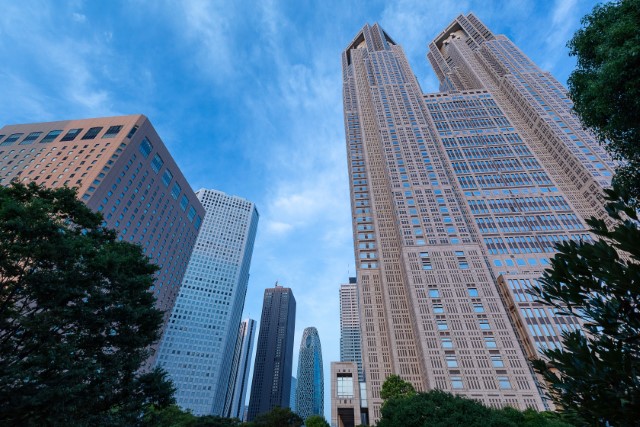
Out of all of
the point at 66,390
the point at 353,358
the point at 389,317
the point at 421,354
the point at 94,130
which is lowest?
the point at 66,390

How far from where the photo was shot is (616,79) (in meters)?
13.2

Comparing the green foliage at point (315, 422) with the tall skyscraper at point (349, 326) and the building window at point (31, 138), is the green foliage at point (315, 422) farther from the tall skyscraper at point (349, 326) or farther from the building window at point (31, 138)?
the tall skyscraper at point (349, 326)

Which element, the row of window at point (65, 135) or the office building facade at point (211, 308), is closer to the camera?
the row of window at point (65, 135)

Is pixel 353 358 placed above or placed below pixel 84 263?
above

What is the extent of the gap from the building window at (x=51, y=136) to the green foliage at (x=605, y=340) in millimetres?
102545

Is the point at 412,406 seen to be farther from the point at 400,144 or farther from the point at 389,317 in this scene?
the point at 400,144

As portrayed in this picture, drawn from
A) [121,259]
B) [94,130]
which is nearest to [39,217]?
[121,259]

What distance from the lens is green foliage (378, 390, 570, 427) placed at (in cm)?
2211

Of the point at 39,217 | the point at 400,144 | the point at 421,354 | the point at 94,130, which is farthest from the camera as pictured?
the point at 400,144

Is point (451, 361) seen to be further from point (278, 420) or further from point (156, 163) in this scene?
point (156, 163)

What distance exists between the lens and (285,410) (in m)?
53.2

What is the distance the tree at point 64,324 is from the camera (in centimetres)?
1412

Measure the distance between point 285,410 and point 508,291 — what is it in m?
Result: 46.3

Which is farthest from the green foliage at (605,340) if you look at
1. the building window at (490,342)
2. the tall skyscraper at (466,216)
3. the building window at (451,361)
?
the building window at (490,342)
